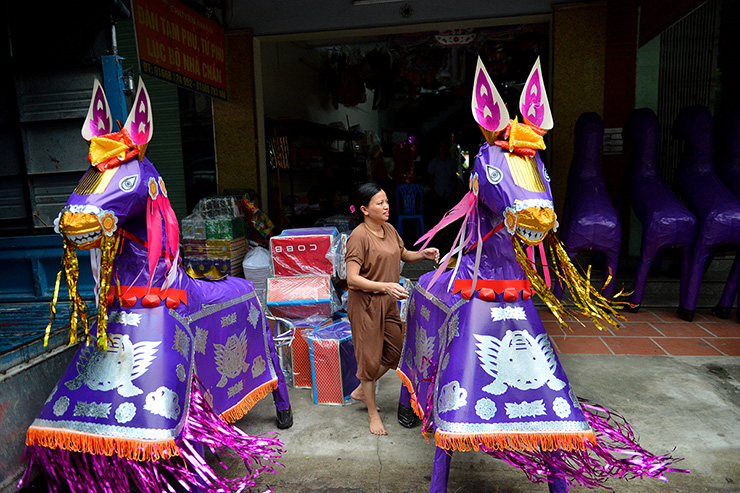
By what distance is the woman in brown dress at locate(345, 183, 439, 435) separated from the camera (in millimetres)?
3008

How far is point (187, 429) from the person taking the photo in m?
2.14

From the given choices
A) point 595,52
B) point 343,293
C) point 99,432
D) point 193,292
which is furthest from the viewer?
point 595,52

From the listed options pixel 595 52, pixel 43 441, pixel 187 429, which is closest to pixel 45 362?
pixel 43 441

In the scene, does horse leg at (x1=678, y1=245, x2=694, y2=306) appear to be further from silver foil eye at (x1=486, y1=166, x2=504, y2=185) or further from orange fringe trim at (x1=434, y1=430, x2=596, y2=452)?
silver foil eye at (x1=486, y1=166, x2=504, y2=185)

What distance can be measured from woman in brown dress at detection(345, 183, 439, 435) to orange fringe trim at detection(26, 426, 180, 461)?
1306 mm

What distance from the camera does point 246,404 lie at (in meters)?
2.80

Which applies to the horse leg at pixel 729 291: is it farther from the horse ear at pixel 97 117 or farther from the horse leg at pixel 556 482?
the horse ear at pixel 97 117

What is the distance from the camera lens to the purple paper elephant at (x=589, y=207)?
477cm

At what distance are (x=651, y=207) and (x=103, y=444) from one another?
15.9ft

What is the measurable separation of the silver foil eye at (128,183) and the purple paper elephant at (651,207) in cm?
400

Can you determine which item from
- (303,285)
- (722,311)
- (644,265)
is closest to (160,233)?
(303,285)

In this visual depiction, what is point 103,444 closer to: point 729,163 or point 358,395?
point 358,395

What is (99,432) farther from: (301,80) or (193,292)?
(301,80)

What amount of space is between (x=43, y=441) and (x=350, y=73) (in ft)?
23.6
